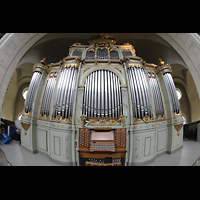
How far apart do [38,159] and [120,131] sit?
1054 millimetres

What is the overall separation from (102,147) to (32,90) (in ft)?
4.28

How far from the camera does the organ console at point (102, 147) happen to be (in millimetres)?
914

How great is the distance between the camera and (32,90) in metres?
1.26

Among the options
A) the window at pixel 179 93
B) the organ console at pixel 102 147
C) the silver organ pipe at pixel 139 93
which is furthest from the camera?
the window at pixel 179 93

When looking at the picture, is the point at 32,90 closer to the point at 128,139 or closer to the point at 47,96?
the point at 47,96

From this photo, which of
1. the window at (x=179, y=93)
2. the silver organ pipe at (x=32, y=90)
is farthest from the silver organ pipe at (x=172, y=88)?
the silver organ pipe at (x=32, y=90)

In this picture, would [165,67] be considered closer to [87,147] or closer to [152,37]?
[152,37]

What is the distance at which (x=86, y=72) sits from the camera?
4.24ft

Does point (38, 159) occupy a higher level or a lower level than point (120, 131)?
lower

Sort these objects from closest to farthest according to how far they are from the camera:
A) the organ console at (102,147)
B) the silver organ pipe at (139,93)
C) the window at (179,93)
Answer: the organ console at (102,147)
the silver organ pipe at (139,93)
the window at (179,93)

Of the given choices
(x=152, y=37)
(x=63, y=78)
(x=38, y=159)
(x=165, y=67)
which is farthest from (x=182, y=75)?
(x=38, y=159)

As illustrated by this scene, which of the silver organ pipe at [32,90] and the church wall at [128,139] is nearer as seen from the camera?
the church wall at [128,139]

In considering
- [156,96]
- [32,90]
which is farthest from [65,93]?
[156,96]

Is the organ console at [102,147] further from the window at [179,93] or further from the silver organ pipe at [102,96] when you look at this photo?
the window at [179,93]
